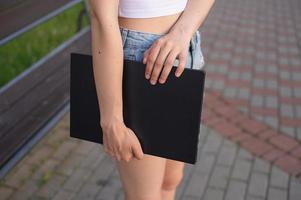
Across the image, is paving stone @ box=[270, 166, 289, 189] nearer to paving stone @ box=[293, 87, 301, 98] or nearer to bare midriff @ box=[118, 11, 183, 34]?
paving stone @ box=[293, 87, 301, 98]

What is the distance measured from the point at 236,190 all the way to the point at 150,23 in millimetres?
1820

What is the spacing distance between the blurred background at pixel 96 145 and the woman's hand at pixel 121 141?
147 centimetres

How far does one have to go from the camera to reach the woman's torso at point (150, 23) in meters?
1.42

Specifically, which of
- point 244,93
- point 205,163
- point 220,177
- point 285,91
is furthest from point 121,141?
point 285,91

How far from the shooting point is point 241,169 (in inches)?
123

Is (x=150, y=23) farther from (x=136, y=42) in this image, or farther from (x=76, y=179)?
(x=76, y=179)

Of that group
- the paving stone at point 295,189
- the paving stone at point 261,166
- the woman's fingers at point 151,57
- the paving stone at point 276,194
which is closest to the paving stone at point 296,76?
the paving stone at point 261,166

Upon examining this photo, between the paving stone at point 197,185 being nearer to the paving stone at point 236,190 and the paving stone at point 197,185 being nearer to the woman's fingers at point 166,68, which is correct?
the paving stone at point 236,190

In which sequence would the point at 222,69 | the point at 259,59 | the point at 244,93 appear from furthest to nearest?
the point at 259,59, the point at 222,69, the point at 244,93

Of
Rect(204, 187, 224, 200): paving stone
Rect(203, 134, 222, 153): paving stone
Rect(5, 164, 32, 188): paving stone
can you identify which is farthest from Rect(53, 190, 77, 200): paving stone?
Rect(203, 134, 222, 153): paving stone

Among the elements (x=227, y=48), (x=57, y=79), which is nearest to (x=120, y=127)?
(x=57, y=79)

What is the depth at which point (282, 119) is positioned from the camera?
150 inches

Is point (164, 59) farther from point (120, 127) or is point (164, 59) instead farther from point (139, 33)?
point (120, 127)

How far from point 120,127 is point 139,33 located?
1.08 feet
